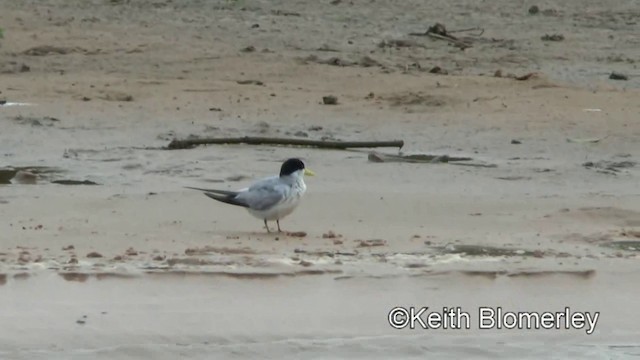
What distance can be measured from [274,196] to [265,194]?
0.07 meters

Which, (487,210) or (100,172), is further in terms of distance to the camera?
(100,172)

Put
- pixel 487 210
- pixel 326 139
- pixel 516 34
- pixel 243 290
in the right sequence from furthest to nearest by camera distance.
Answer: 1. pixel 516 34
2. pixel 326 139
3. pixel 487 210
4. pixel 243 290

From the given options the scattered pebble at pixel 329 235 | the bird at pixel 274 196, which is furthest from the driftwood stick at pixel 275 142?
the scattered pebble at pixel 329 235

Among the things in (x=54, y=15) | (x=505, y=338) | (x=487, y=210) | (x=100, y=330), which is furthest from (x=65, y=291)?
(x=54, y=15)

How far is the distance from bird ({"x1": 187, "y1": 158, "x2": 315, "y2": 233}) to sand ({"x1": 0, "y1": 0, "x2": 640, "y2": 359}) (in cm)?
13

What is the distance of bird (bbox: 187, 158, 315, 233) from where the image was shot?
7.76m

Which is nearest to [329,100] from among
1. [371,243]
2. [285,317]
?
[371,243]

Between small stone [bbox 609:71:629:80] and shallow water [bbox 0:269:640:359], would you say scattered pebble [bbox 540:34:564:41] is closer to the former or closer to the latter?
small stone [bbox 609:71:629:80]

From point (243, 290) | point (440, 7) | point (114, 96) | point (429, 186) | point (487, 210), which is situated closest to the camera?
point (243, 290)

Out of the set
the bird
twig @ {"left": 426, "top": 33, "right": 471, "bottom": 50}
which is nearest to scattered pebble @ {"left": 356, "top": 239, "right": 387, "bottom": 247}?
the bird

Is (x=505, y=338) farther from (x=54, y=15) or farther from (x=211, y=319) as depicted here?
(x=54, y=15)

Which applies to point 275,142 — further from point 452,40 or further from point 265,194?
point 452,40

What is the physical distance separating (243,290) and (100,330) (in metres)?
0.74

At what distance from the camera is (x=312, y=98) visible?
40.1 ft
